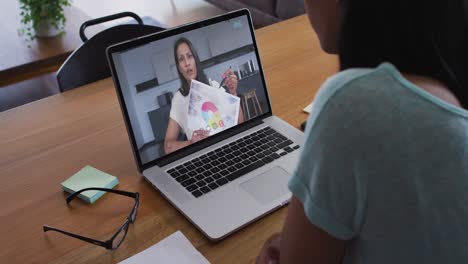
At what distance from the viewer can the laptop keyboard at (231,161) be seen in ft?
3.27

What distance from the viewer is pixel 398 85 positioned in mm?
526

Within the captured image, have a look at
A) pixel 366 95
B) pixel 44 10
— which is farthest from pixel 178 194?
pixel 44 10

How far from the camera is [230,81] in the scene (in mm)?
1131

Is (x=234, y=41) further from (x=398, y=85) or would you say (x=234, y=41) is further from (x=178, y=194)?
(x=398, y=85)

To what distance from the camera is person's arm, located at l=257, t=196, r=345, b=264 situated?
618 millimetres

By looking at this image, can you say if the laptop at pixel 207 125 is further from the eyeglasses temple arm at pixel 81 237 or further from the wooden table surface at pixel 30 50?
the wooden table surface at pixel 30 50

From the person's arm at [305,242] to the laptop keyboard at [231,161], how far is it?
33cm

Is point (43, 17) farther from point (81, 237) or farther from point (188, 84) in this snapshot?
point (81, 237)

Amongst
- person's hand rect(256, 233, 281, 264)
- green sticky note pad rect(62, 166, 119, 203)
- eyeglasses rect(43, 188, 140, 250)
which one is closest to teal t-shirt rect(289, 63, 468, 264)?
person's hand rect(256, 233, 281, 264)

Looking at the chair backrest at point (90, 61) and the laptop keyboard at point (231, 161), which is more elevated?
the chair backrest at point (90, 61)

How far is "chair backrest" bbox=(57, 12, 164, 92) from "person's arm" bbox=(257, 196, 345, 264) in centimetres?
104

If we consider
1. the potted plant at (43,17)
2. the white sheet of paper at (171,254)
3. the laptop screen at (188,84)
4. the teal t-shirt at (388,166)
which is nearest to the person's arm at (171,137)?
the laptop screen at (188,84)

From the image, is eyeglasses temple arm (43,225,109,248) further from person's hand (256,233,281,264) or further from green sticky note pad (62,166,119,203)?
person's hand (256,233,281,264)

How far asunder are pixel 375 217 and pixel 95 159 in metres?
0.74
